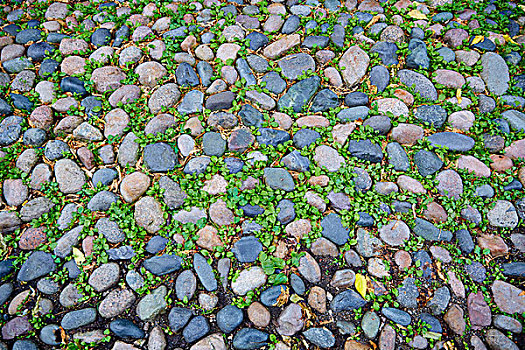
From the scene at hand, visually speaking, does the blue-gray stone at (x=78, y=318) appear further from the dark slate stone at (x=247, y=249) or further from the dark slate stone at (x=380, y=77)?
the dark slate stone at (x=380, y=77)

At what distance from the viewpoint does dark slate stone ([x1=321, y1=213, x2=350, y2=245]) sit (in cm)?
238

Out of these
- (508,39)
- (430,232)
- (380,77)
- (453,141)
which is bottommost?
(430,232)

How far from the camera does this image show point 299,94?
9.69 feet

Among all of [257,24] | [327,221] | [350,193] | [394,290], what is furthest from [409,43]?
[394,290]

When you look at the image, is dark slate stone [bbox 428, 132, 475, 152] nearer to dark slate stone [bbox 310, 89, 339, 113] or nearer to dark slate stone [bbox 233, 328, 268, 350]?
dark slate stone [bbox 310, 89, 339, 113]

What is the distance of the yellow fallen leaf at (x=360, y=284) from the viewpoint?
7.30 ft

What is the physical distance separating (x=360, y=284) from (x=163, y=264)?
1.22 meters

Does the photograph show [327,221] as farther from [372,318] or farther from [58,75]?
[58,75]

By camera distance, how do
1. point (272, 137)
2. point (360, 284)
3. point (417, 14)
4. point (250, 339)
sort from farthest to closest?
point (417, 14) < point (272, 137) < point (360, 284) < point (250, 339)

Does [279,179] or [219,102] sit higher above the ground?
[219,102]

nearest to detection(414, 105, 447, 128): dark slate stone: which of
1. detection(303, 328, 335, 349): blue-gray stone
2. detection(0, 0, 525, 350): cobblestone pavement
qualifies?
detection(0, 0, 525, 350): cobblestone pavement

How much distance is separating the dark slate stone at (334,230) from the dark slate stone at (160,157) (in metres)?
1.15

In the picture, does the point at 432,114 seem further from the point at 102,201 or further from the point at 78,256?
the point at 78,256

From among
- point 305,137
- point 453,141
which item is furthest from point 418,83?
point 305,137
